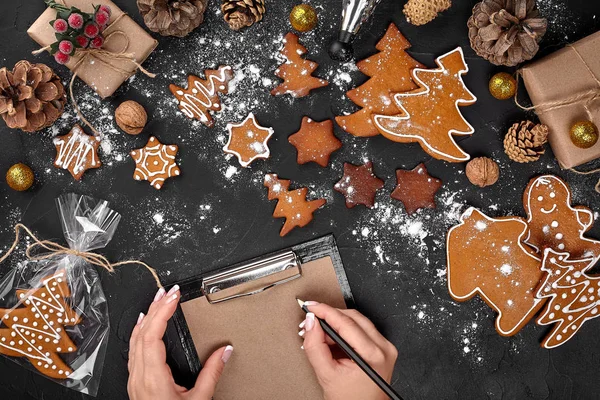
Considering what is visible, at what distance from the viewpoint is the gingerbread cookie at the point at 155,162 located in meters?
1.26

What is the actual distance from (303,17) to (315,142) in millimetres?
299

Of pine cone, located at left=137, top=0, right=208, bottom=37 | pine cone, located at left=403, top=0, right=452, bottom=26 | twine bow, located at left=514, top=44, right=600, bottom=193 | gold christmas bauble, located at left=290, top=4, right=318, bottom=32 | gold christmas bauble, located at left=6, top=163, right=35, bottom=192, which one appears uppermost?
pine cone, located at left=137, top=0, right=208, bottom=37

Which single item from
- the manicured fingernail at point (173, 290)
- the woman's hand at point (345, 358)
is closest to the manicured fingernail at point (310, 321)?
the woman's hand at point (345, 358)

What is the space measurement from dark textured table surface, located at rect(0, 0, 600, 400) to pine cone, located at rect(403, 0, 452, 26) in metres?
0.04

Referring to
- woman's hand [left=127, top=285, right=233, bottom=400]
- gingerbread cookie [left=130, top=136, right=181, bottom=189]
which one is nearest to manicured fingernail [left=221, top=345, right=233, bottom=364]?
woman's hand [left=127, top=285, right=233, bottom=400]

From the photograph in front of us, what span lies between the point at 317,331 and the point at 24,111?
84cm

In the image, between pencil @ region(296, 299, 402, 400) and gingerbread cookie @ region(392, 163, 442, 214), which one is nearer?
pencil @ region(296, 299, 402, 400)

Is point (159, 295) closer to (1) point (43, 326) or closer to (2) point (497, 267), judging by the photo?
(1) point (43, 326)

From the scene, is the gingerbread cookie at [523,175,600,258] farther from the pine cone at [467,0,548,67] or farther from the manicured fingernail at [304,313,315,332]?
the manicured fingernail at [304,313,315,332]

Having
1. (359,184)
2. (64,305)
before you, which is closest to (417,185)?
(359,184)

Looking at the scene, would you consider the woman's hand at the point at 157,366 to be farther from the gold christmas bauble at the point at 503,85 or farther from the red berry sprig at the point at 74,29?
the gold christmas bauble at the point at 503,85

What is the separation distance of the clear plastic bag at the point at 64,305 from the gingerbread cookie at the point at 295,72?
1.78 ft

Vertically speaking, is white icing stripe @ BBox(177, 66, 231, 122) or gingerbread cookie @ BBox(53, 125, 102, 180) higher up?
white icing stripe @ BBox(177, 66, 231, 122)

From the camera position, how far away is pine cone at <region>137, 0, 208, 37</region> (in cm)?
116
